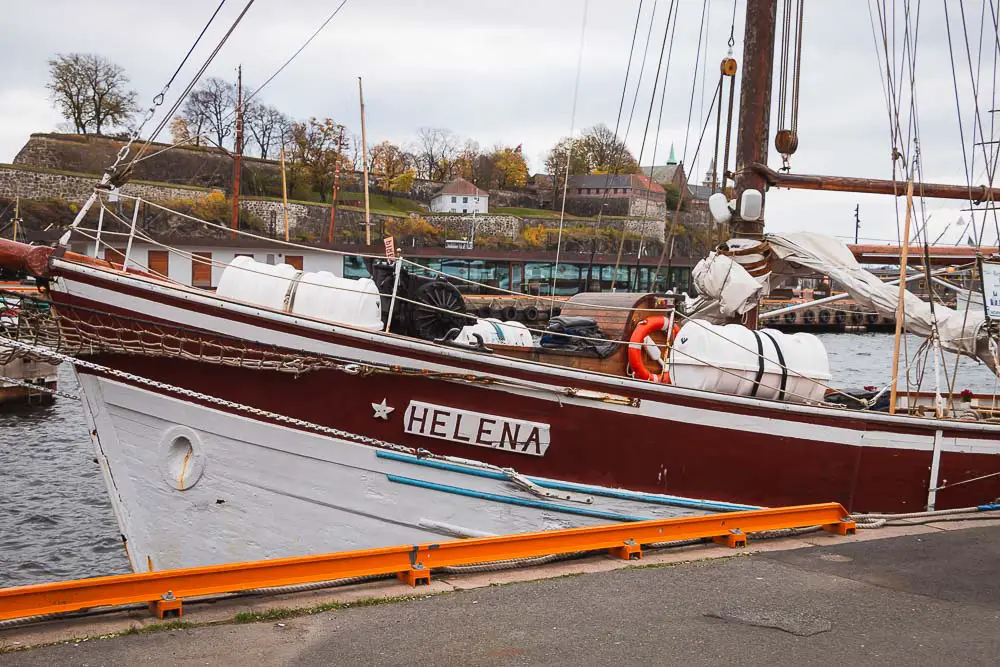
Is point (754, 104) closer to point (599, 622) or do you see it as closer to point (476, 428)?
point (476, 428)

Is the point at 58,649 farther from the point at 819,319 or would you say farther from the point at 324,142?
the point at 324,142

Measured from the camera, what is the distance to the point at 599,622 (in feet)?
17.4

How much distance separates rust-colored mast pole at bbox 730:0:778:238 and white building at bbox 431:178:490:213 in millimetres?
78608

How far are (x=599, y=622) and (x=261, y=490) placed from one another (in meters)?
3.95

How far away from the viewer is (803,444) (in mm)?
9289

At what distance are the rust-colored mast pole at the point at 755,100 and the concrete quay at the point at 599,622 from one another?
644 cm

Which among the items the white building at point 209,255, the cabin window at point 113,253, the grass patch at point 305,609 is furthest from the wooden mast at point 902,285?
the white building at point 209,255

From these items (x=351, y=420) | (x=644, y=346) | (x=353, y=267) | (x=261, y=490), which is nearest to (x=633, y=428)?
(x=644, y=346)

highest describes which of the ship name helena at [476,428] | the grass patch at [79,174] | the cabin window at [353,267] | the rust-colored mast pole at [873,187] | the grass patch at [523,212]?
the grass patch at [523,212]

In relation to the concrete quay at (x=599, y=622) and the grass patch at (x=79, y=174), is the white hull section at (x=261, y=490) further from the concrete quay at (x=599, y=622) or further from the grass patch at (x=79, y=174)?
the grass patch at (x=79, y=174)

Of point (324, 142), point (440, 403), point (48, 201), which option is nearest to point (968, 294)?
point (440, 403)

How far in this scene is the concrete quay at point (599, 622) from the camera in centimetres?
472

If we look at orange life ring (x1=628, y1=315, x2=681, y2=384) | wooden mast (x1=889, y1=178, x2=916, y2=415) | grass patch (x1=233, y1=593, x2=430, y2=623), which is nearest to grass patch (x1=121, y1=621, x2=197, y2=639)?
grass patch (x1=233, y1=593, x2=430, y2=623)

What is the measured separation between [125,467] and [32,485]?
1026 centimetres
